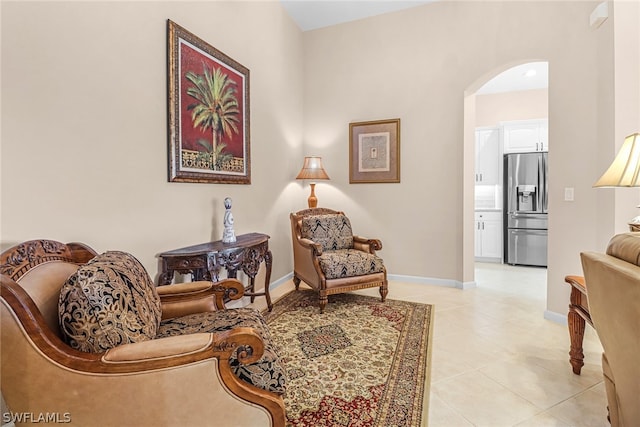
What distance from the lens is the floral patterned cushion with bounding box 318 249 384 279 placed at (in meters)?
→ 3.04

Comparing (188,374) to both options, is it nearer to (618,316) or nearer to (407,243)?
(618,316)

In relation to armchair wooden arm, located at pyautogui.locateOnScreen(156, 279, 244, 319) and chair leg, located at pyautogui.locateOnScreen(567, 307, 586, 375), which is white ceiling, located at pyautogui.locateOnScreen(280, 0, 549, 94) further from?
chair leg, located at pyautogui.locateOnScreen(567, 307, 586, 375)

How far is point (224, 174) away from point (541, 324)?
3130 mm

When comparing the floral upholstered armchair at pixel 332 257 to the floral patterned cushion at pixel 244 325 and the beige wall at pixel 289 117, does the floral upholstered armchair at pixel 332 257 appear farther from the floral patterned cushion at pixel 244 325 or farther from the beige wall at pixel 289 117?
the floral patterned cushion at pixel 244 325

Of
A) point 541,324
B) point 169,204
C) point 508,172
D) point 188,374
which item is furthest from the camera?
point 508,172

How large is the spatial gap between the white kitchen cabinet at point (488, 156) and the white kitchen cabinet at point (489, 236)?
0.60m

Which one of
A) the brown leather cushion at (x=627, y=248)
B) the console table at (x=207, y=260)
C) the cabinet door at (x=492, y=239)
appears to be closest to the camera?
the brown leather cushion at (x=627, y=248)

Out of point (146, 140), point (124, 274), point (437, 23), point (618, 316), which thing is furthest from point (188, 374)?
point (437, 23)

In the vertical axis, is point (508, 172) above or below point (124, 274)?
above

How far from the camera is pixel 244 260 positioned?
8.46ft

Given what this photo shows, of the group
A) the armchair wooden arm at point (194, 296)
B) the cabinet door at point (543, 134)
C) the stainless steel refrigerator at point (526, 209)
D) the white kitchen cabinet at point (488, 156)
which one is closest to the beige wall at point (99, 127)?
the armchair wooden arm at point (194, 296)

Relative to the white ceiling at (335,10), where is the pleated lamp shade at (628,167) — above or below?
below

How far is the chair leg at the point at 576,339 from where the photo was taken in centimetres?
194

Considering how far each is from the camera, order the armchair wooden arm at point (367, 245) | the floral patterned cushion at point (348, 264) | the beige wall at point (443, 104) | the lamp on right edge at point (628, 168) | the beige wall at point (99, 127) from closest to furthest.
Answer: the beige wall at point (99, 127) → the lamp on right edge at point (628, 168) → the beige wall at point (443, 104) → the floral patterned cushion at point (348, 264) → the armchair wooden arm at point (367, 245)
